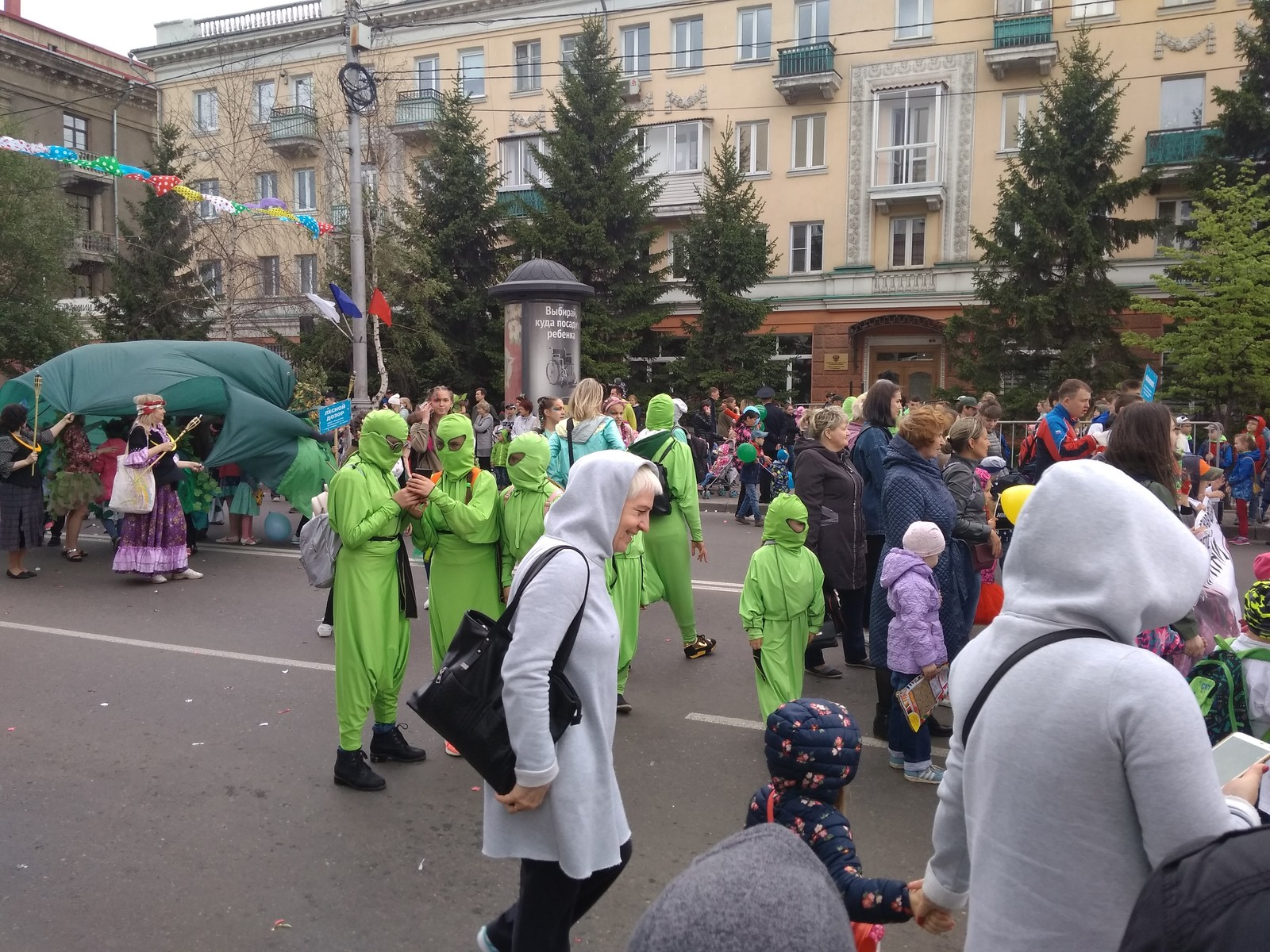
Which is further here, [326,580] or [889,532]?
[889,532]

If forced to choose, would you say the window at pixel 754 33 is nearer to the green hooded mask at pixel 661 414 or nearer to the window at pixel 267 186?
the window at pixel 267 186

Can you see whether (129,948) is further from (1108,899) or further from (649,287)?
(649,287)

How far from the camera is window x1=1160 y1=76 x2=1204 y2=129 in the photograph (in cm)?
2666

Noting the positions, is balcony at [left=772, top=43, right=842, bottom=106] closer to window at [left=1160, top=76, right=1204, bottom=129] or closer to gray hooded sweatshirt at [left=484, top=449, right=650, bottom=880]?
window at [left=1160, top=76, right=1204, bottom=129]

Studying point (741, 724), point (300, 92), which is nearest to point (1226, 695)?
point (741, 724)

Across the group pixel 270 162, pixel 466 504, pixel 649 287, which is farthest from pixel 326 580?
pixel 270 162

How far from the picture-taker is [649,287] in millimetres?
26469

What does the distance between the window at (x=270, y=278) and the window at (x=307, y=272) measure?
2.32 ft

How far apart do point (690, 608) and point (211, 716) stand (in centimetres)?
313

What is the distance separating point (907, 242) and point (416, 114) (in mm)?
16828

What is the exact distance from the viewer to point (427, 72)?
34688mm

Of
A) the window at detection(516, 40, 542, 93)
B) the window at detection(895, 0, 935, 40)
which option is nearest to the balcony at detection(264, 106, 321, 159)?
the window at detection(516, 40, 542, 93)

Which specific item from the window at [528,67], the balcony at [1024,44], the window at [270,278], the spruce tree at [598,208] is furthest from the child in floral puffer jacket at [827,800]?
the window at [528,67]

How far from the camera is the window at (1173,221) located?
79.4ft
